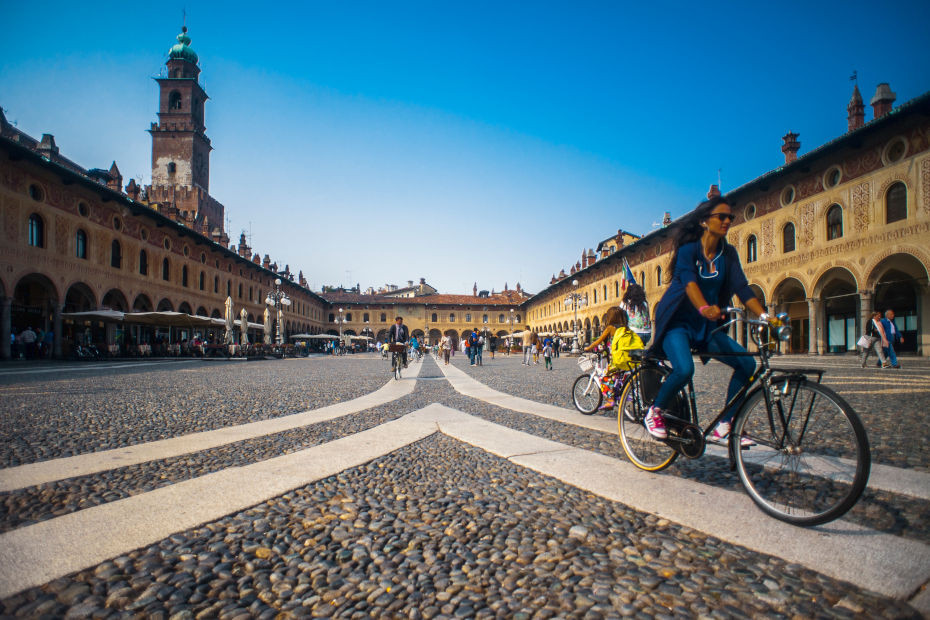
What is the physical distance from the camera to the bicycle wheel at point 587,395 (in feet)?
19.6

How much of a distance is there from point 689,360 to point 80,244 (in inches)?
1144

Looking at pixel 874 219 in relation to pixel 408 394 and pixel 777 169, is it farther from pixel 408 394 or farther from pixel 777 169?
pixel 408 394

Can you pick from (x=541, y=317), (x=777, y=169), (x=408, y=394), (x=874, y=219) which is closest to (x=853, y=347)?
(x=874, y=219)

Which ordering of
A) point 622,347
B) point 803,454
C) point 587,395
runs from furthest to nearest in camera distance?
1. point 587,395
2. point 622,347
3. point 803,454

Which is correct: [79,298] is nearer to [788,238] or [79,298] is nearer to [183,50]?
[788,238]

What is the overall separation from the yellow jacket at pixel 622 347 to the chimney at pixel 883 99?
27.5m

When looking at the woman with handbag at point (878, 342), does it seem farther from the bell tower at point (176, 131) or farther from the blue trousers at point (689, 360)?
the bell tower at point (176, 131)

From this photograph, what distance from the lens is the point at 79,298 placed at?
25641 millimetres

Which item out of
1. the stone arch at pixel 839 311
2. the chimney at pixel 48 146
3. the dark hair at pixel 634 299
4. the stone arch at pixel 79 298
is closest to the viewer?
the dark hair at pixel 634 299

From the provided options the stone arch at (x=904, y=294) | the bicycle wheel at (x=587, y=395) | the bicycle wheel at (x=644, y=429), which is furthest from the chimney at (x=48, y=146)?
the stone arch at (x=904, y=294)

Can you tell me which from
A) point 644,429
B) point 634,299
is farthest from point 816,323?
point 644,429

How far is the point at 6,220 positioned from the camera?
1916 cm

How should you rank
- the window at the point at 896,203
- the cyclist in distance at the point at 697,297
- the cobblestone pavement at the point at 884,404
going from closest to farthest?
the cyclist in distance at the point at 697,297
the cobblestone pavement at the point at 884,404
the window at the point at 896,203

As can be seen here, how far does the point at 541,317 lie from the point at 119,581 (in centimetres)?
6740
